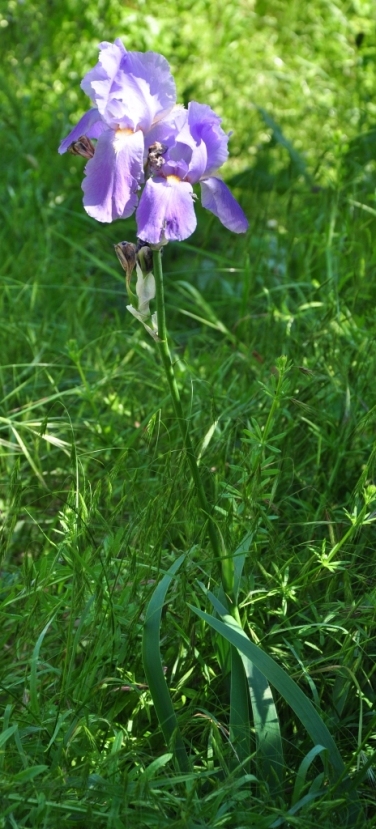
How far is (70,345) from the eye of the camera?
1.93 m

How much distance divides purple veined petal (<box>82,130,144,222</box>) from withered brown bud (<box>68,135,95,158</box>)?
0.28 feet

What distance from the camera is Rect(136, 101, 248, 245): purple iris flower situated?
122 cm

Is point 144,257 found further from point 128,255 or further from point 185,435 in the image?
point 185,435

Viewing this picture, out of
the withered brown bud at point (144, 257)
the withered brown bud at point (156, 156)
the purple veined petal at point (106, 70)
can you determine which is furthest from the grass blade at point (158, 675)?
the purple veined petal at point (106, 70)

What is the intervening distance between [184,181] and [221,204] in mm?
90

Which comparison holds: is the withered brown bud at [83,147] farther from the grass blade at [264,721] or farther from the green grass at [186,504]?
the grass blade at [264,721]

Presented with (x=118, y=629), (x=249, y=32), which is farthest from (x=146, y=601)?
(x=249, y=32)

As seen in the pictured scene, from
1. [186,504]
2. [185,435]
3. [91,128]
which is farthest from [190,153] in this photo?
[186,504]

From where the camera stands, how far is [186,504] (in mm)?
1569

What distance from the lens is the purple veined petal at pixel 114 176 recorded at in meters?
1.22

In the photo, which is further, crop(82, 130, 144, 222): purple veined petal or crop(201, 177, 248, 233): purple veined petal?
crop(201, 177, 248, 233): purple veined petal

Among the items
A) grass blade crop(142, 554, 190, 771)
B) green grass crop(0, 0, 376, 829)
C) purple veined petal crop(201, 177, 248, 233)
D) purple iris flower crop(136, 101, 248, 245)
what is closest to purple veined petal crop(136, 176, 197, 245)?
purple iris flower crop(136, 101, 248, 245)

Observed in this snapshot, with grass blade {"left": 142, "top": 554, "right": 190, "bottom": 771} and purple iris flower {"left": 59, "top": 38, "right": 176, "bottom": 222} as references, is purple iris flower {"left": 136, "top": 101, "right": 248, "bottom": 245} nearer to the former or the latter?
purple iris flower {"left": 59, "top": 38, "right": 176, "bottom": 222}

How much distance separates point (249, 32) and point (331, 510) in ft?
11.4
